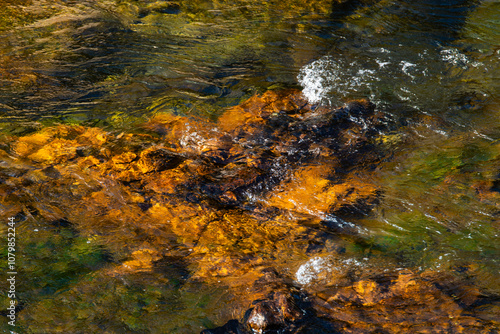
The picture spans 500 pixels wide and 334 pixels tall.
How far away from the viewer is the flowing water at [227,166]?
3.07 m

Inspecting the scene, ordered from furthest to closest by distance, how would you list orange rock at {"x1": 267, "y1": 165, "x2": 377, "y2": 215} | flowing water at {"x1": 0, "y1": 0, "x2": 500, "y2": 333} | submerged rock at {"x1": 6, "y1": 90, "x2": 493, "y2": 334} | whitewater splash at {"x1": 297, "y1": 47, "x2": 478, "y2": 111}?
whitewater splash at {"x1": 297, "y1": 47, "x2": 478, "y2": 111} < orange rock at {"x1": 267, "y1": 165, "x2": 377, "y2": 215} < flowing water at {"x1": 0, "y1": 0, "x2": 500, "y2": 333} < submerged rock at {"x1": 6, "y1": 90, "x2": 493, "y2": 334}

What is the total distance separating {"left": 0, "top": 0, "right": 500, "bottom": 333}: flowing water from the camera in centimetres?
307

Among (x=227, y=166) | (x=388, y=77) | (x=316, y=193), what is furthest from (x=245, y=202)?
(x=388, y=77)

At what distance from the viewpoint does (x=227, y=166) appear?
4137 mm

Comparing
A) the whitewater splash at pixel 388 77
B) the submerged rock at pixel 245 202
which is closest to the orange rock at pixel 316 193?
the submerged rock at pixel 245 202

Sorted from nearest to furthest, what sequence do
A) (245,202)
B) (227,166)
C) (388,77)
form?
1. (245,202)
2. (227,166)
3. (388,77)

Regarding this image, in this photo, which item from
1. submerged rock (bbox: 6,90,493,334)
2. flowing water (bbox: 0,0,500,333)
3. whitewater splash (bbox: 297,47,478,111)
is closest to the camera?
submerged rock (bbox: 6,90,493,334)

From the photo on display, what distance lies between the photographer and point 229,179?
3994mm

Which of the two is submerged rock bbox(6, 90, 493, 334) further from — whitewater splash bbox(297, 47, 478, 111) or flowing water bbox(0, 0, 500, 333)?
whitewater splash bbox(297, 47, 478, 111)

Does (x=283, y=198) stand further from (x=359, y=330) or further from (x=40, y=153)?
(x=40, y=153)

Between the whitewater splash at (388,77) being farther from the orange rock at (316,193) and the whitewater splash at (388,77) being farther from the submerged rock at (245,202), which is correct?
the orange rock at (316,193)

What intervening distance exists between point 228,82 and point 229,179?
7.25ft

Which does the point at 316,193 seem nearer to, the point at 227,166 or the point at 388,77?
the point at 227,166

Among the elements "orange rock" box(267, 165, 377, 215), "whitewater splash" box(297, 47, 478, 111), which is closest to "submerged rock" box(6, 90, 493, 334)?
"orange rock" box(267, 165, 377, 215)
